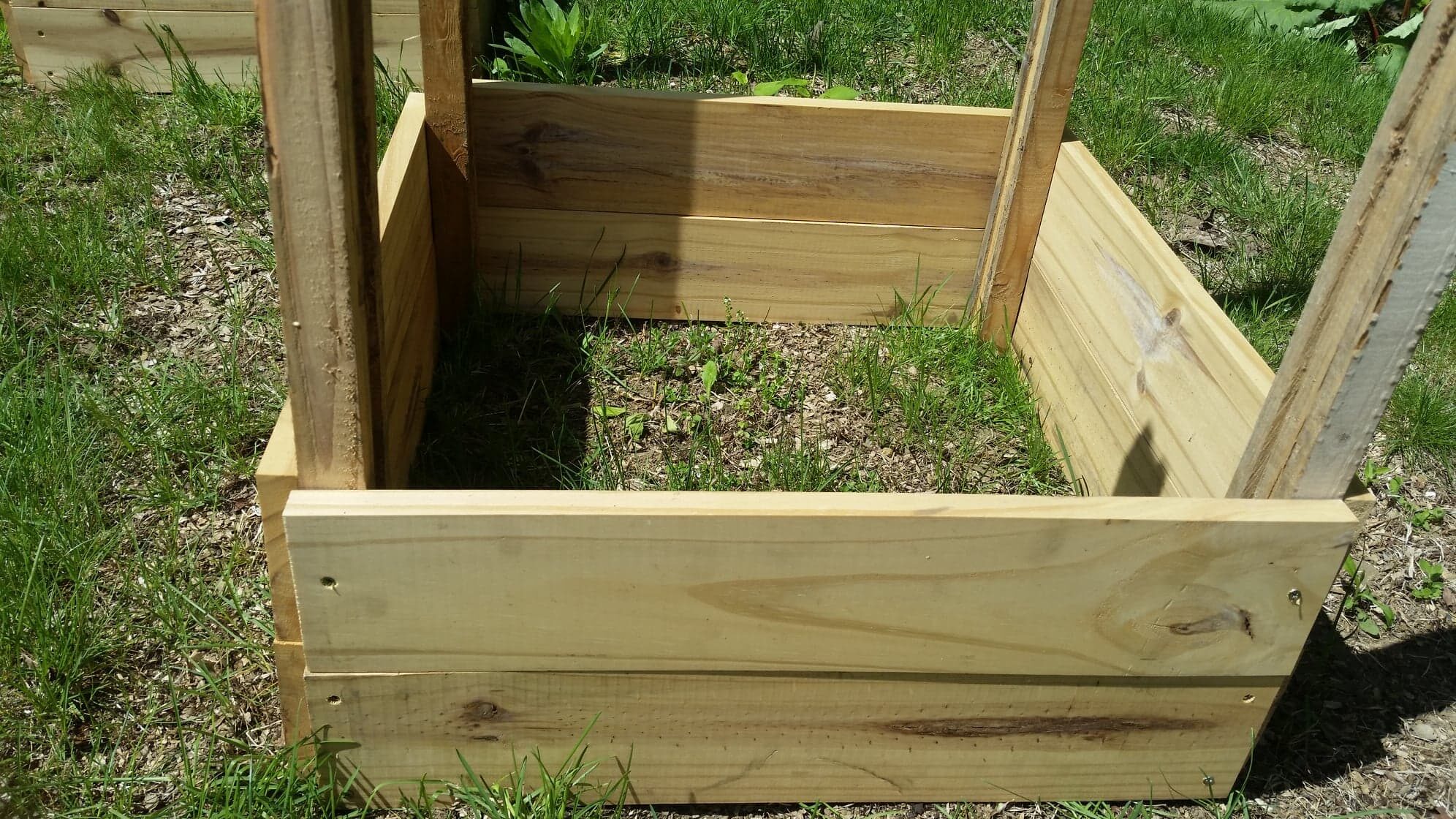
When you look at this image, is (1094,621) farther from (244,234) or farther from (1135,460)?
(244,234)

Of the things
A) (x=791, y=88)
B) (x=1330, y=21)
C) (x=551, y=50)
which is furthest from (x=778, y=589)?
(x=1330, y=21)

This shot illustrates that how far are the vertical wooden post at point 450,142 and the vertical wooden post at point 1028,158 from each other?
1.27 m

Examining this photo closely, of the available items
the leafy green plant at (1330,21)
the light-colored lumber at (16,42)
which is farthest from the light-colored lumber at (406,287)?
the leafy green plant at (1330,21)

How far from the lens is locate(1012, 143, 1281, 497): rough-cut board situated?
196 centimetres

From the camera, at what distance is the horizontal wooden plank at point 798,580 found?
1.45 meters

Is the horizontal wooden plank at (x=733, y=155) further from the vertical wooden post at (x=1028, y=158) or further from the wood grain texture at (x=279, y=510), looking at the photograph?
the wood grain texture at (x=279, y=510)

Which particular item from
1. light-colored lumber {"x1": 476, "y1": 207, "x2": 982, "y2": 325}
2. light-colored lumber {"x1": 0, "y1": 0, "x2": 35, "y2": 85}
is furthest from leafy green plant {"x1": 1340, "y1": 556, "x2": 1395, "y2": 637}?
light-colored lumber {"x1": 0, "y1": 0, "x2": 35, "y2": 85}

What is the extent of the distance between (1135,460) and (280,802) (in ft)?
5.42

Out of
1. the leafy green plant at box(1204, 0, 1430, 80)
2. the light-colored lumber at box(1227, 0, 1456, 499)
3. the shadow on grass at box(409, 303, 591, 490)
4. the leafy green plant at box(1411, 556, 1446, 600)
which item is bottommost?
the leafy green plant at box(1411, 556, 1446, 600)

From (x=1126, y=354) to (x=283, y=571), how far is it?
165 cm

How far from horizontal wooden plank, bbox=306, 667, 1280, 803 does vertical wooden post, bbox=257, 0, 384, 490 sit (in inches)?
14.7

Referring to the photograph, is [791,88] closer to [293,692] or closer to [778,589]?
→ [778,589]

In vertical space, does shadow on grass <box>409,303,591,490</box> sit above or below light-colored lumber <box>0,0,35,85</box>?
below

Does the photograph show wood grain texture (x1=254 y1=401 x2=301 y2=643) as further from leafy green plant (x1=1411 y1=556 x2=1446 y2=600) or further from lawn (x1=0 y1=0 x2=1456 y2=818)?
leafy green plant (x1=1411 y1=556 x2=1446 y2=600)
